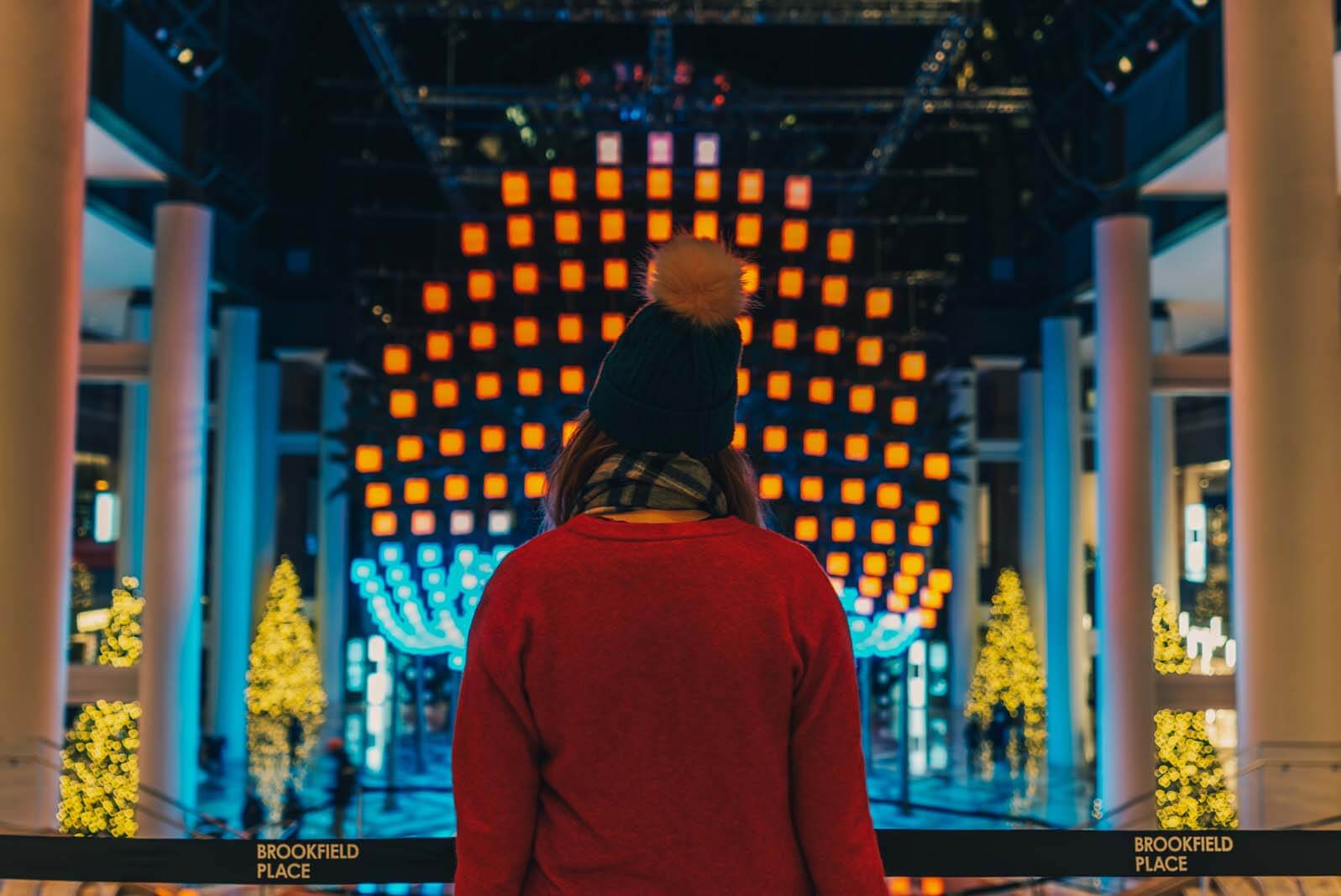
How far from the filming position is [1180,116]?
909 cm

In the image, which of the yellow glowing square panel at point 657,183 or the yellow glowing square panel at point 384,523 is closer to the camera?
the yellow glowing square panel at point 657,183

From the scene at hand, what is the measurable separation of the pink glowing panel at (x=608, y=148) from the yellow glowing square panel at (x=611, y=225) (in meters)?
0.51

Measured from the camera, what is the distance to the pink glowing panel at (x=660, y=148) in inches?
471

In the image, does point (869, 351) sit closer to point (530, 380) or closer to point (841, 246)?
point (841, 246)

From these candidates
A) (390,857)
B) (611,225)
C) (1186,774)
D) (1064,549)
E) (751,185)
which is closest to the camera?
(390,857)

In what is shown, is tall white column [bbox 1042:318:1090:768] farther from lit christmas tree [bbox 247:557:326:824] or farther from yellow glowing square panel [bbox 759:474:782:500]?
lit christmas tree [bbox 247:557:326:824]

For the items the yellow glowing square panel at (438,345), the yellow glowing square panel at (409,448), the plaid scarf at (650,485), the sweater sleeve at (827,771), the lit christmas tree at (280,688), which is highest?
the yellow glowing square panel at (438,345)

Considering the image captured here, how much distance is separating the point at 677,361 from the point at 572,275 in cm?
1085

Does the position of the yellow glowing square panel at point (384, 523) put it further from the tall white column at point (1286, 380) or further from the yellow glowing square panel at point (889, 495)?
the tall white column at point (1286, 380)

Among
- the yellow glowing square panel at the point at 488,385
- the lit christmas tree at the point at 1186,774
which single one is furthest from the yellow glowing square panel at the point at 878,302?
the lit christmas tree at the point at 1186,774

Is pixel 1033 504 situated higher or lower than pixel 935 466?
lower

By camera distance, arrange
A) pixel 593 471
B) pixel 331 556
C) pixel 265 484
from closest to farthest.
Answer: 1. pixel 593 471
2. pixel 265 484
3. pixel 331 556

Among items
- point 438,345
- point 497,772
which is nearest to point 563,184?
point 438,345

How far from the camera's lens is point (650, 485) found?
1.24 m
